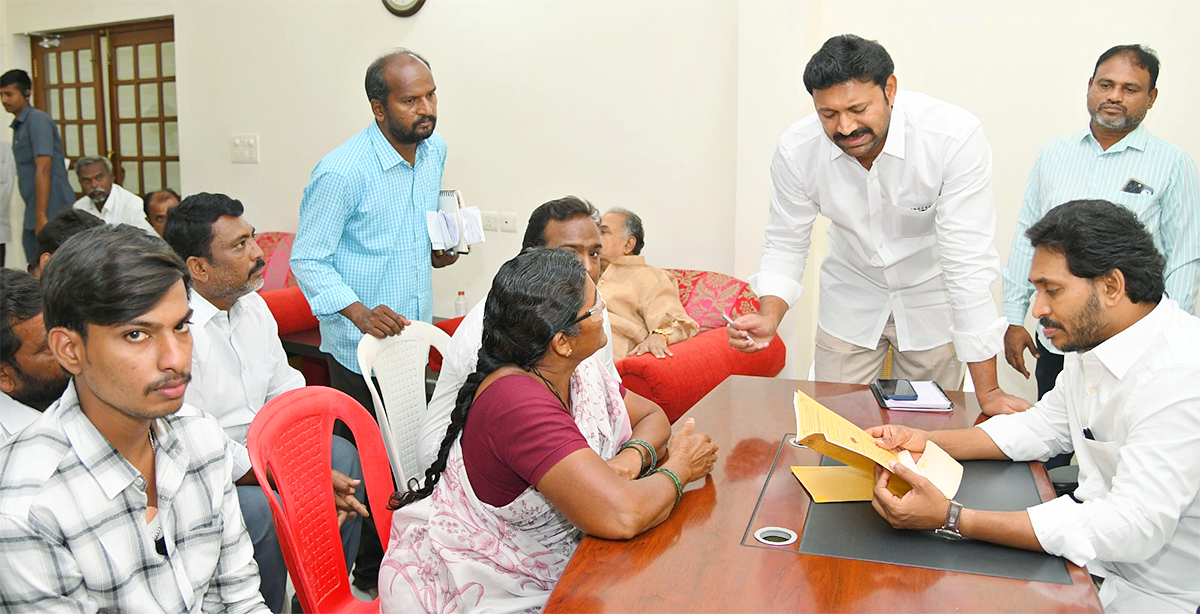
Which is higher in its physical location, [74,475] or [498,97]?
[498,97]

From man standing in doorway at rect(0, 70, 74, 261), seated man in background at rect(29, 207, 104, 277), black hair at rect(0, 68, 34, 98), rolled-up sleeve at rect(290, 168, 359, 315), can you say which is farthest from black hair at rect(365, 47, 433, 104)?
black hair at rect(0, 68, 34, 98)

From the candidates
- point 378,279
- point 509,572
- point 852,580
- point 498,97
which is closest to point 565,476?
point 509,572

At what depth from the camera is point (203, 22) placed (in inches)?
227

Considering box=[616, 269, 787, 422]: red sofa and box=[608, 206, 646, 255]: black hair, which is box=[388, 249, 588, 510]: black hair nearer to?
box=[616, 269, 787, 422]: red sofa

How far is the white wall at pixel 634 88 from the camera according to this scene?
11.8ft

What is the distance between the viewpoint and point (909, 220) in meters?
2.53

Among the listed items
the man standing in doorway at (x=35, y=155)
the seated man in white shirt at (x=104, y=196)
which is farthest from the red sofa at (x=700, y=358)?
the man standing in doorway at (x=35, y=155)

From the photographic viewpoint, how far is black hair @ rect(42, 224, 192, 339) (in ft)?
4.08

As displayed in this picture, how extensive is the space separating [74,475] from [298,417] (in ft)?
1.87

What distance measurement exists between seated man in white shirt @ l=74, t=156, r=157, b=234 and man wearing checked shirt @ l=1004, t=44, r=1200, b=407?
4.90m

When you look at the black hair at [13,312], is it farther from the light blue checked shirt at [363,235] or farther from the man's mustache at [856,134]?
the man's mustache at [856,134]

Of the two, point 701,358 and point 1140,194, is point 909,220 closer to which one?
point 1140,194

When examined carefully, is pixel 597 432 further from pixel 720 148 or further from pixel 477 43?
pixel 477 43

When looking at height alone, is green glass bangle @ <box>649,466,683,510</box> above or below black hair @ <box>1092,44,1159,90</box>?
below
